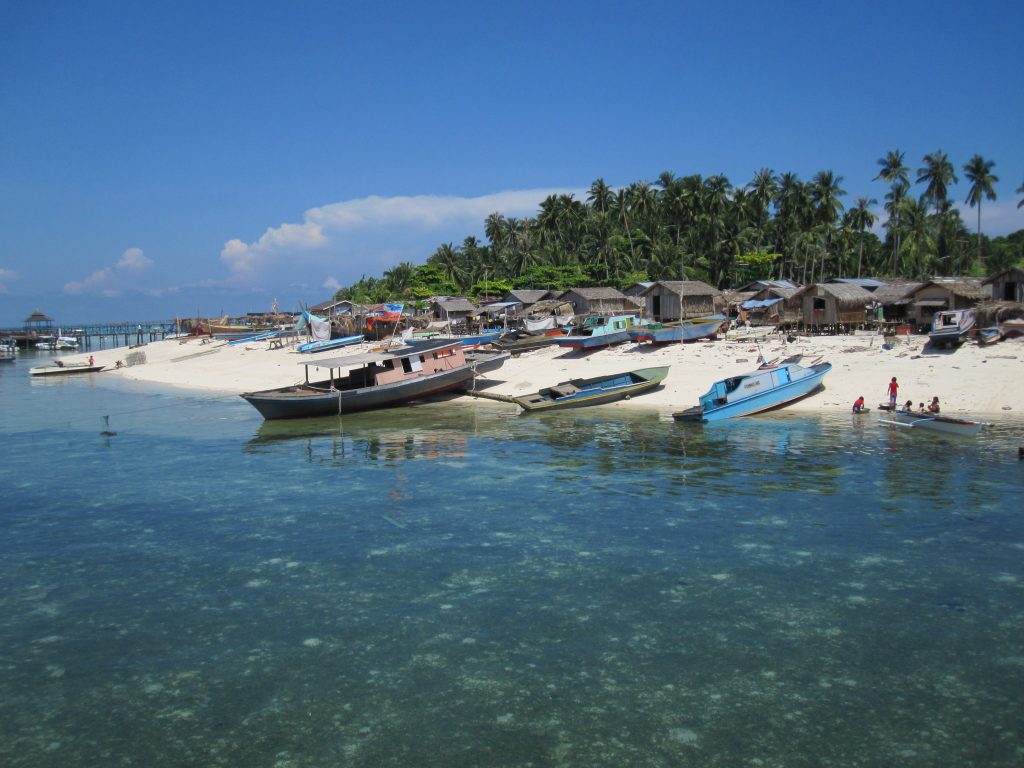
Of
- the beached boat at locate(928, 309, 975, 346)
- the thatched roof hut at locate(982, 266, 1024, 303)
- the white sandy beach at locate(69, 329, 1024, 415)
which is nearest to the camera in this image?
the white sandy beach at locate(69, 329, 1024, 415)

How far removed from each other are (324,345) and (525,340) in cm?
1854

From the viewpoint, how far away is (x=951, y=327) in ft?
115

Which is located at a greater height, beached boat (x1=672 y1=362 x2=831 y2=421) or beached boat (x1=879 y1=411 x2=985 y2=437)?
beached boat (x1=672 y1=362 x2=831 y2=421)

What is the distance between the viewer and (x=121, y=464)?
24.5 meters

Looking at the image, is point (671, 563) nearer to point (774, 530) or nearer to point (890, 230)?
point (774, 530)

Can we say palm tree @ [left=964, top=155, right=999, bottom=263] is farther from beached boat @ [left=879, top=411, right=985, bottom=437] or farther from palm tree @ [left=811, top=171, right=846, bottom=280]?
beached boat @ [left=879, top=411, right=985, bottom=437]

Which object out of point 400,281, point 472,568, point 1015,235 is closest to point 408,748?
point 472,568

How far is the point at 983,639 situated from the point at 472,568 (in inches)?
324

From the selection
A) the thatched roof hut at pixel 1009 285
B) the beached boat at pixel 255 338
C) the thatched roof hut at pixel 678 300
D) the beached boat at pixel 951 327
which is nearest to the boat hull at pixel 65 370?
the beached boat at pixel 255 338

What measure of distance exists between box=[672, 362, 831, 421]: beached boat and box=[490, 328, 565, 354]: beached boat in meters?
18.0

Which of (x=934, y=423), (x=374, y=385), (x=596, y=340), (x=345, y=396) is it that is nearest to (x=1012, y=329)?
(x=934, y=423)

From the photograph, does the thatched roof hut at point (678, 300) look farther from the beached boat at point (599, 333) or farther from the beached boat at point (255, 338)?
the beached boat at point (255, 338)

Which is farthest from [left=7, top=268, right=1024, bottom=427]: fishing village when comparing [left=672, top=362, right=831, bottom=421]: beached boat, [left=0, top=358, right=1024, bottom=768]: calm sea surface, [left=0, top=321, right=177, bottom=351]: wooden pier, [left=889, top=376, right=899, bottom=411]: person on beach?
[left=0, top=321, right=177, bottom=351]: wooden pier

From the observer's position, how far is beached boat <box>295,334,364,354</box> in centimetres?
5766
